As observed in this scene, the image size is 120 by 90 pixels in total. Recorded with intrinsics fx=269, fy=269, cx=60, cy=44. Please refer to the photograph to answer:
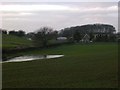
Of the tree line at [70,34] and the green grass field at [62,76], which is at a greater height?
the tree line at [70,34]

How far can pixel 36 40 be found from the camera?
287ft

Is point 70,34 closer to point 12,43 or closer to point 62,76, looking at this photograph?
point 12,43

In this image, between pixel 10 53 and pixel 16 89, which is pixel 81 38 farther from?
Result: pixel 16 89

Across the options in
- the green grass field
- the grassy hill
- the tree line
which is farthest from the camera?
the tree line

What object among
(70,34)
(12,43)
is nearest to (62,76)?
(12,43)

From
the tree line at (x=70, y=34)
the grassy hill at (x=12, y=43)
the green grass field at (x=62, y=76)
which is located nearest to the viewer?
the green grass field at (x=62, y=76)

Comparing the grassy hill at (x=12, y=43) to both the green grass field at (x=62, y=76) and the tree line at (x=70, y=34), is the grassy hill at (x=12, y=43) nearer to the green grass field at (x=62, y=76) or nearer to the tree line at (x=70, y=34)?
the tree line at (x=70, y=34)

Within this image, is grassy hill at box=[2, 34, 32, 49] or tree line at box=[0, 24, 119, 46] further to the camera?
tree line at box=[0, 24, 119, 46]

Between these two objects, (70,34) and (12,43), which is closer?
(12,43)

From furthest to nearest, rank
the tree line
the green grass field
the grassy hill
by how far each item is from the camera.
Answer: the tree line
the grassy hill
the green grass field

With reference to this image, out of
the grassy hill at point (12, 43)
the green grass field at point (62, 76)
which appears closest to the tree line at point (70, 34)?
the grassy hill at point (12, 43)

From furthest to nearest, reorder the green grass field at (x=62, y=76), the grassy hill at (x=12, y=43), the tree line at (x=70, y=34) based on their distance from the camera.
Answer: the tree line at (x=70, y=34) → the grassy hill at (x=12, y=43) → the green grass field at (x=62, y=76)

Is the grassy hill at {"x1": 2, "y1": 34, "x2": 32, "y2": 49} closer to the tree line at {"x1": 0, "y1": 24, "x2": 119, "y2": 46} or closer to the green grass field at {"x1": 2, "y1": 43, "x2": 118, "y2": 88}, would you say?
the tree line at {"x1": 0, "y1": 24, "x2": 119, "y2": 46}

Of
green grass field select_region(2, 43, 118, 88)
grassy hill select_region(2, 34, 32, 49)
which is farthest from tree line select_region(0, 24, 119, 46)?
green grass field select_region(2, 43, 118, 88)
